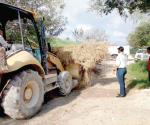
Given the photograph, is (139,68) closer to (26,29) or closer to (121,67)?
(121,67)

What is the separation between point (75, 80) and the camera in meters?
13.2

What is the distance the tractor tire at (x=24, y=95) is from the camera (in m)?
8.58

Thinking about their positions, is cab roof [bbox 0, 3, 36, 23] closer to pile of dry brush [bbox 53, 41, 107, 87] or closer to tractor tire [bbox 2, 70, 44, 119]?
tractor tire [bbox 2, 70, 44, 119]

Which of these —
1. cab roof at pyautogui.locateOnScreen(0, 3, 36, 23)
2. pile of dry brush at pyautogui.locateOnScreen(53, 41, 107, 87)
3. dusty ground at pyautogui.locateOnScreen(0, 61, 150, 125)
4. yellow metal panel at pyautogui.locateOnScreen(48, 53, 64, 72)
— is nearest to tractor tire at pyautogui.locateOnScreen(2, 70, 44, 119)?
dusty ground at pyautogui.locateOnScreen(0, 61, 150, 125)

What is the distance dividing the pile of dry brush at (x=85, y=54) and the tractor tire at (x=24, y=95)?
123 inches

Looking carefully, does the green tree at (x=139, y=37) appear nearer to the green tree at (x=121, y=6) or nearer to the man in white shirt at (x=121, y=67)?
the green tree at (x=121, y=6)

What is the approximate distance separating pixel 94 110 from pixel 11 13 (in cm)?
350

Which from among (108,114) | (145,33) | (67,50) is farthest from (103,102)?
(145,33)

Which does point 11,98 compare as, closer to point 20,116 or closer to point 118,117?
point 20,116

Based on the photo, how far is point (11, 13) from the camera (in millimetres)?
10320

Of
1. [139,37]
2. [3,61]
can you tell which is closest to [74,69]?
[3,61]

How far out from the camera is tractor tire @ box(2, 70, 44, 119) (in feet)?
28.1

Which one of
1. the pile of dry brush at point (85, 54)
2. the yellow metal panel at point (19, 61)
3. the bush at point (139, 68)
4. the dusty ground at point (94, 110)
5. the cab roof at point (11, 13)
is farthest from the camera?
the bush at point (139, 68)

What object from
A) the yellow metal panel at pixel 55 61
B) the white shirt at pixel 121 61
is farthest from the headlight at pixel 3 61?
the white shirt at pixel 121 61
